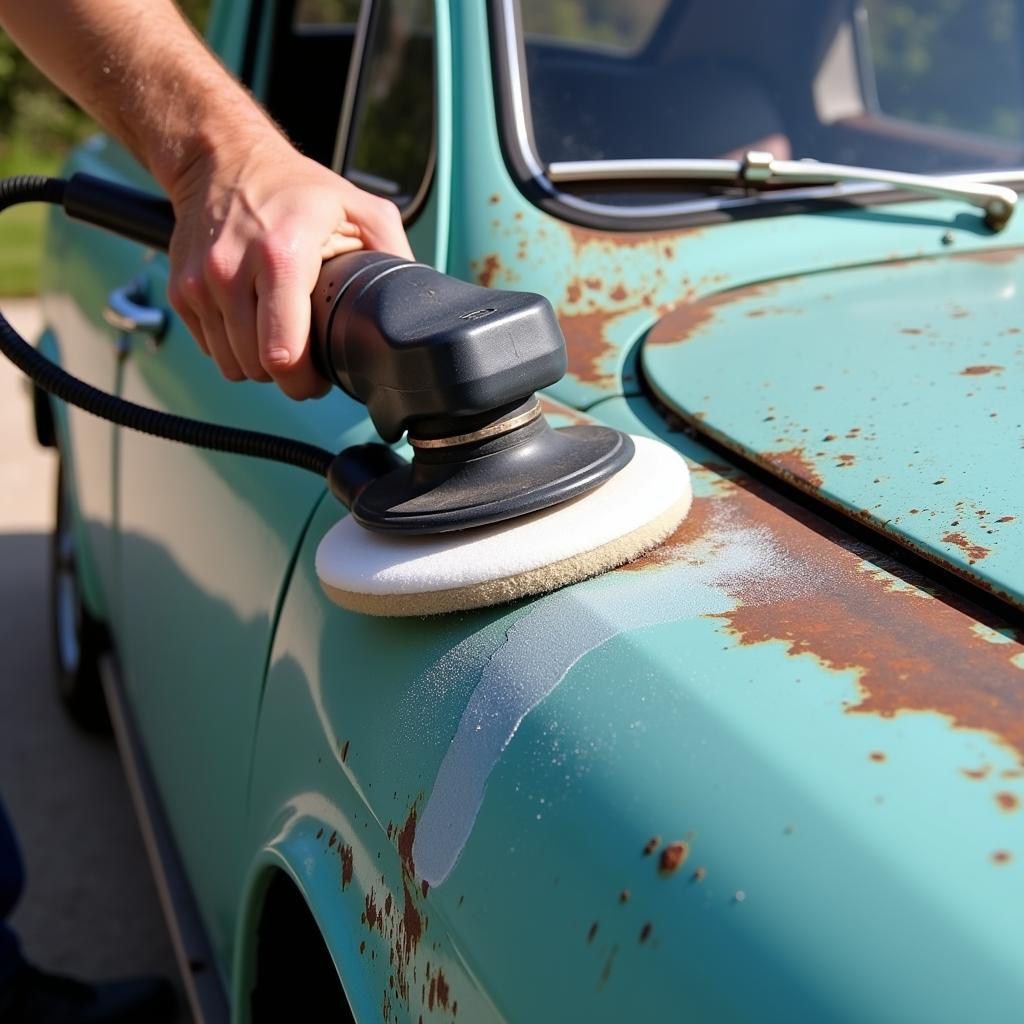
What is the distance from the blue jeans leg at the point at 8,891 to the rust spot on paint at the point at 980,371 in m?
1.64

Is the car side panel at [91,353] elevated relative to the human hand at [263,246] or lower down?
lower down

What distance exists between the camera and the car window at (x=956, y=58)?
6.72 feet

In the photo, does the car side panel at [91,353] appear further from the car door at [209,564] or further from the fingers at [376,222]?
the fingers at [376,222]

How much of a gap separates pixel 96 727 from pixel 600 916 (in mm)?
2785

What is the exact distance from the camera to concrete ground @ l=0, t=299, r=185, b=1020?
258cm

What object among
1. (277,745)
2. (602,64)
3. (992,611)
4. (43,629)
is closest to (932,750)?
(992,611)

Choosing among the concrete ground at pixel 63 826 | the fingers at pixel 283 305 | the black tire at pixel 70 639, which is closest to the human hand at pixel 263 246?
the fingers at pixel 283 305

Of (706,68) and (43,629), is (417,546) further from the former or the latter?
(43,629)

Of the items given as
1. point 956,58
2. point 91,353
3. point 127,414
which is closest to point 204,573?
point 127,414

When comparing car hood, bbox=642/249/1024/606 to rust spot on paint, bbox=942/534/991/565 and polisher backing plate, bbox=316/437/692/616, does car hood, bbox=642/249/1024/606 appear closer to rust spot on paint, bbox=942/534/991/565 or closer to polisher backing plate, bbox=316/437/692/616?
rust spot on paint, bbox=942/534/991/565

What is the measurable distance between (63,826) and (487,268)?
2034 mm

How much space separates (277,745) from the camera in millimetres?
1345

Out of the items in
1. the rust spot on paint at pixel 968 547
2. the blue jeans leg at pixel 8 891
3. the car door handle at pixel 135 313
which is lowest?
the blue jeans leg at pixel 8 891

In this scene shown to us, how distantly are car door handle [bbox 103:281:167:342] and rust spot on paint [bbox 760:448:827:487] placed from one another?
117cm
